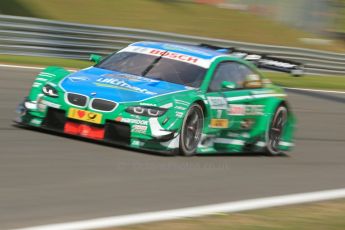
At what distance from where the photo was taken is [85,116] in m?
8.48

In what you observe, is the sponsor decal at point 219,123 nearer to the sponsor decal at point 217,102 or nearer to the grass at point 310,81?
the sponsor decal at point 217,102

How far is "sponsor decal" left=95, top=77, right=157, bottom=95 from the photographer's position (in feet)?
28.3

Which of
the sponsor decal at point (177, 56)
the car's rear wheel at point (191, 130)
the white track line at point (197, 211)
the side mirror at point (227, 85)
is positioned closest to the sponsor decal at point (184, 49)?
the sponsor decal at point (177, 56)

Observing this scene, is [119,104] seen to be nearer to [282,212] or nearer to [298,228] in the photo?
[282,212]

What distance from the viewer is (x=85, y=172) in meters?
7.22

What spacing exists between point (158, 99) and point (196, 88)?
2.34 feet

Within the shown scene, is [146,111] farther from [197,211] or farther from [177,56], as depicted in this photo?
[197,211]

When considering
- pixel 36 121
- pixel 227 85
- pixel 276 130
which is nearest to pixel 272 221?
pixel 227 85

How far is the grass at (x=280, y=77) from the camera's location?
17000 millimetres

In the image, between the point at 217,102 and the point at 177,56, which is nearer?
the point at 217,102

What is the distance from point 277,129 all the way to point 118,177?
387 centimetres

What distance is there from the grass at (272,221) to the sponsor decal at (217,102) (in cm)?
246

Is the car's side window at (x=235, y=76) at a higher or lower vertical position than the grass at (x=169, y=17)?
lower

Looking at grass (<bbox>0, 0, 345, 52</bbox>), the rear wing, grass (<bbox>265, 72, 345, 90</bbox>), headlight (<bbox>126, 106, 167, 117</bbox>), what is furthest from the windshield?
grass (<bbox>0, 0, 345, 52</bbox>)
